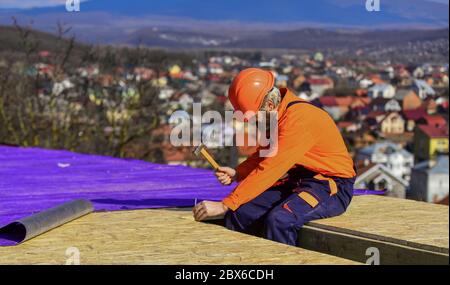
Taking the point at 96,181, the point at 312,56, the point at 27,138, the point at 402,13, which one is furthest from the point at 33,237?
the point at 312,56

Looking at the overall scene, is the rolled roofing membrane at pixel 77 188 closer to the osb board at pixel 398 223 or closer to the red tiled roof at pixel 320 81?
the osb board at pixel 398 223

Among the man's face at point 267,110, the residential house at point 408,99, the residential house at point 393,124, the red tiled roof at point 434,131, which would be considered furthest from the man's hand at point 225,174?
the residential house at point 408,99

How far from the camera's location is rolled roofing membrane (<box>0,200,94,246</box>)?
408 cm

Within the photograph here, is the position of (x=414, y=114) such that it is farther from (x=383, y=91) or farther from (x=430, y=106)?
(x=383, y=91)

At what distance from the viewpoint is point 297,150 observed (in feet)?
13.8

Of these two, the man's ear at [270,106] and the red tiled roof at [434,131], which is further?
the red tiled roof at [434,131]

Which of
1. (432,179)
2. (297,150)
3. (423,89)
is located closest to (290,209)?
(297,150)

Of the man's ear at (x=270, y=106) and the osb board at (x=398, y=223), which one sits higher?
the man's ear at (x=270, y=106)

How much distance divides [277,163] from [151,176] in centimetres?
282

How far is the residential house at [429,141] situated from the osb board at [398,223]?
60595 millimetres

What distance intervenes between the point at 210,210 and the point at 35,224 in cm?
91

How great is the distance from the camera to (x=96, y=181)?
6492 millimetres

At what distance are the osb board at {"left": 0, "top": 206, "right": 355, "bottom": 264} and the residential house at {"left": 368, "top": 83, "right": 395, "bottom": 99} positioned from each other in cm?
7431

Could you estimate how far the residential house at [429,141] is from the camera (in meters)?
65.2
